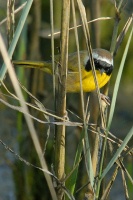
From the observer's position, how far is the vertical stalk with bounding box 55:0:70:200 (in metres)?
2.17

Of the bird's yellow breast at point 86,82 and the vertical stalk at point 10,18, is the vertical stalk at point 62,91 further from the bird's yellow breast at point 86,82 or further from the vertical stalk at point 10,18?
the bird's yellow breast at point 86,82

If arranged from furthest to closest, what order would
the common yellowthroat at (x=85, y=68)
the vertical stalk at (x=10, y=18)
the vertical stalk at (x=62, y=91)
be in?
1. the common yellowthroat at (x=85, y=68)
2. the vertical stalk at (x=10, y=18)
3. the vertical stalk at (x=62, y=91)

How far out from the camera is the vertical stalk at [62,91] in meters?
2.17

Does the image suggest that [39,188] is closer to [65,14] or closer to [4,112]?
[4,112]

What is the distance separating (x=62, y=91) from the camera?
2262 millimetres

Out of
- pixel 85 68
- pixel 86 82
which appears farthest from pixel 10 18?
pixel 85 68

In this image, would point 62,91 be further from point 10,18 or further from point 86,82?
point 86,82

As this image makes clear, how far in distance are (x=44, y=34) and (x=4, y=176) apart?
2037 millimetres

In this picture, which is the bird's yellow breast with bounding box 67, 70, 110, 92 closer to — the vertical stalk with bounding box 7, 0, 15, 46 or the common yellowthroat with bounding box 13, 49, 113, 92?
the common yellowthroat with bounding box 13, 49, 113, 92

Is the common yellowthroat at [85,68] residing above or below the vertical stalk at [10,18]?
below

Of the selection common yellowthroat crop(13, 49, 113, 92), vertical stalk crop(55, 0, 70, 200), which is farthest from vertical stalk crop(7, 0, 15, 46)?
common yellowthroat crop(13, 49, 113, 92)

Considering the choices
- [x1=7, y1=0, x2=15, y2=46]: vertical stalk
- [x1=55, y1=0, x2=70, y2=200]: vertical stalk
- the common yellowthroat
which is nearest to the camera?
[x1=55, y1=0, x2=70, y2=200]: vertical stalk

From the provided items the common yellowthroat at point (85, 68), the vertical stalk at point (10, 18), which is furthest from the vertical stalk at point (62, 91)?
the common yellowthroat at point (85, 68)

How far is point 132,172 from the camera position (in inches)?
164
